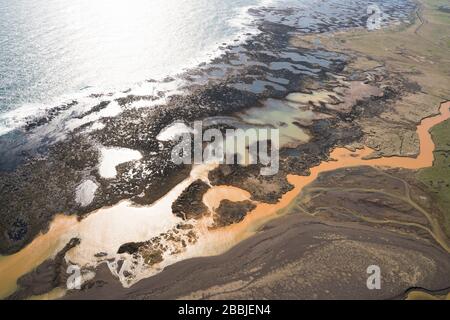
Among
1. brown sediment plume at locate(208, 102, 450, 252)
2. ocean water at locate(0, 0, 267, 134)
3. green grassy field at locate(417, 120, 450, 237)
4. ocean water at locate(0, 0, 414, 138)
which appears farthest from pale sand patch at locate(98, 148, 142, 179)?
green grassy field at locate(417, 120, 450, 237)

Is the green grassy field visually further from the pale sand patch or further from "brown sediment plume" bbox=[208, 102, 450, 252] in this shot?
the pale sand patch

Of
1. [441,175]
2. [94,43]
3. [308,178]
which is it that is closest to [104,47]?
[94,43]

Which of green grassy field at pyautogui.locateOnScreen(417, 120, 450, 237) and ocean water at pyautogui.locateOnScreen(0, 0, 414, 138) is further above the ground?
ocean water at pyautogui.locateOnScreen(0, 0, 414, 138)

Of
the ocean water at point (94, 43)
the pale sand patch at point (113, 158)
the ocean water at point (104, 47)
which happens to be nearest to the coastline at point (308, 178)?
the pale sand patch at point (113, 158)

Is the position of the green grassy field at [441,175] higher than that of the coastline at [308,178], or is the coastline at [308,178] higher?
the coastline at [308,178]

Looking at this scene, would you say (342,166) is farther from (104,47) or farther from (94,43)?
(94,43)

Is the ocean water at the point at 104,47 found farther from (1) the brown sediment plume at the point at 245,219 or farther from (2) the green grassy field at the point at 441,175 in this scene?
(2) the green grassy field at the point at 441,175
